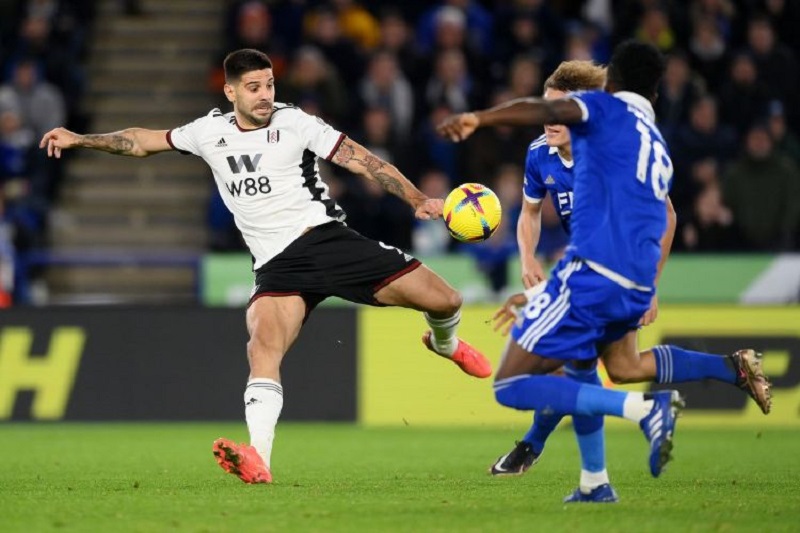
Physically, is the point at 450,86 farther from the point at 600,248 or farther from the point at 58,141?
the point at 600,248

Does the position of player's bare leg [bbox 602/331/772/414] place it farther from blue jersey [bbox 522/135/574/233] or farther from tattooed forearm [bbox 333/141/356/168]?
tattooed forearm [bbox 333/141/356/168]

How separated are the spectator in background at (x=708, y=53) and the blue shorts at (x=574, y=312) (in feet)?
34.8

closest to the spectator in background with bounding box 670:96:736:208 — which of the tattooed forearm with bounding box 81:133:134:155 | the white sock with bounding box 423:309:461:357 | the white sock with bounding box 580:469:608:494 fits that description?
the white sock with bounding box 423:309:461:357

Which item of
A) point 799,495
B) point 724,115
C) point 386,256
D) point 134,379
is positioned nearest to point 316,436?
point 134,379

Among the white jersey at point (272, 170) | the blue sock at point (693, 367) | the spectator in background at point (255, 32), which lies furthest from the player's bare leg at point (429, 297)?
the spectator in background at point (255, 32)

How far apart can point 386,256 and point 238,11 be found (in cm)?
940

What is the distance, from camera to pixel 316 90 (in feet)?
53.6

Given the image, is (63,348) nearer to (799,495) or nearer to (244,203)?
(244,203)

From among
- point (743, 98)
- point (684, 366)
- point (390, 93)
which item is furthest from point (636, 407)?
point (743, 98)

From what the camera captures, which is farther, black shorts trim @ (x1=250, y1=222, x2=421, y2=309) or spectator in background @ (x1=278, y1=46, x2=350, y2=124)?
spectator in background @ (x1=278, y1=46, x2=350, y2=124)

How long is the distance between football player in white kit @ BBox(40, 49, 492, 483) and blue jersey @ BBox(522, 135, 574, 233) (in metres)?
0.74

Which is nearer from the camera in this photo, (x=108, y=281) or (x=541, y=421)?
(x=541, y=421)

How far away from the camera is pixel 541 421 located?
848 cm

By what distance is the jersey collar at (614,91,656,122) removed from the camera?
6871 millimetres
